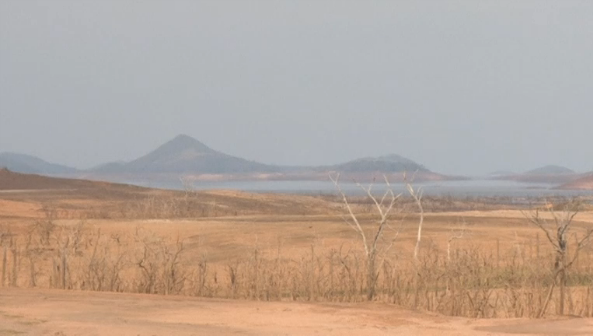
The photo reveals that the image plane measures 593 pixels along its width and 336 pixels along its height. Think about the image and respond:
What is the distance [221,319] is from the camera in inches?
566

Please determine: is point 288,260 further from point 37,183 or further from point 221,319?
point 37,183

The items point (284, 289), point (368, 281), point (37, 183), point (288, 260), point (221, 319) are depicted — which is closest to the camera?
point (221, 319)

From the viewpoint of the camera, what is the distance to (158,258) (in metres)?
19.2

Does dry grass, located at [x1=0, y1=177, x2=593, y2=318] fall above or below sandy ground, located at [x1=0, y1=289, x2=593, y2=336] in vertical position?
above

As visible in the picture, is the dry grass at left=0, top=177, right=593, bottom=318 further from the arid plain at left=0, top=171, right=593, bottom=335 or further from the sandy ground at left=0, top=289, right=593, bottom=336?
the sandy ground at left=0, top=289, right=593, bottom=336

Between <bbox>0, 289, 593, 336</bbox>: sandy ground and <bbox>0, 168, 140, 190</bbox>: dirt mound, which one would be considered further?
<bbox>0, 168, 140, 190</bbox>: dirt mound

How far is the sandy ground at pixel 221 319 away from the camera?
43.0 feet

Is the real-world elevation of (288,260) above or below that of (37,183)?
below

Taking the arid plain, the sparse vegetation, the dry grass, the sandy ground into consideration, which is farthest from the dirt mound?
the sandy ground

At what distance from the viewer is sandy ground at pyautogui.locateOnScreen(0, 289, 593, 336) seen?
13.1m

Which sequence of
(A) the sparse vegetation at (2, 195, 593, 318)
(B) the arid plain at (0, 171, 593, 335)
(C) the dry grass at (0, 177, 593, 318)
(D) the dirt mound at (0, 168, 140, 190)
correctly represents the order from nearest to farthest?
(B) the arid plain at (0, 171, 593, 335), (A) the sparse vegetation at (2, 195, 593, 318), (C) the dry grass at (0, 177, 593, 318), (D) the dirt mound at (0, 168, 140, 190)

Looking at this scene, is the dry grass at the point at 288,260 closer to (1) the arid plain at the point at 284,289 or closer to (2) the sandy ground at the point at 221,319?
(1) the arid plain at the point at 284,289

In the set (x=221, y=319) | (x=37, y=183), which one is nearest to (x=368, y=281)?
(x=221, y=319)

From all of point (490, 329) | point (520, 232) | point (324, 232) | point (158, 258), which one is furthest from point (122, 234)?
point (490, 329)
